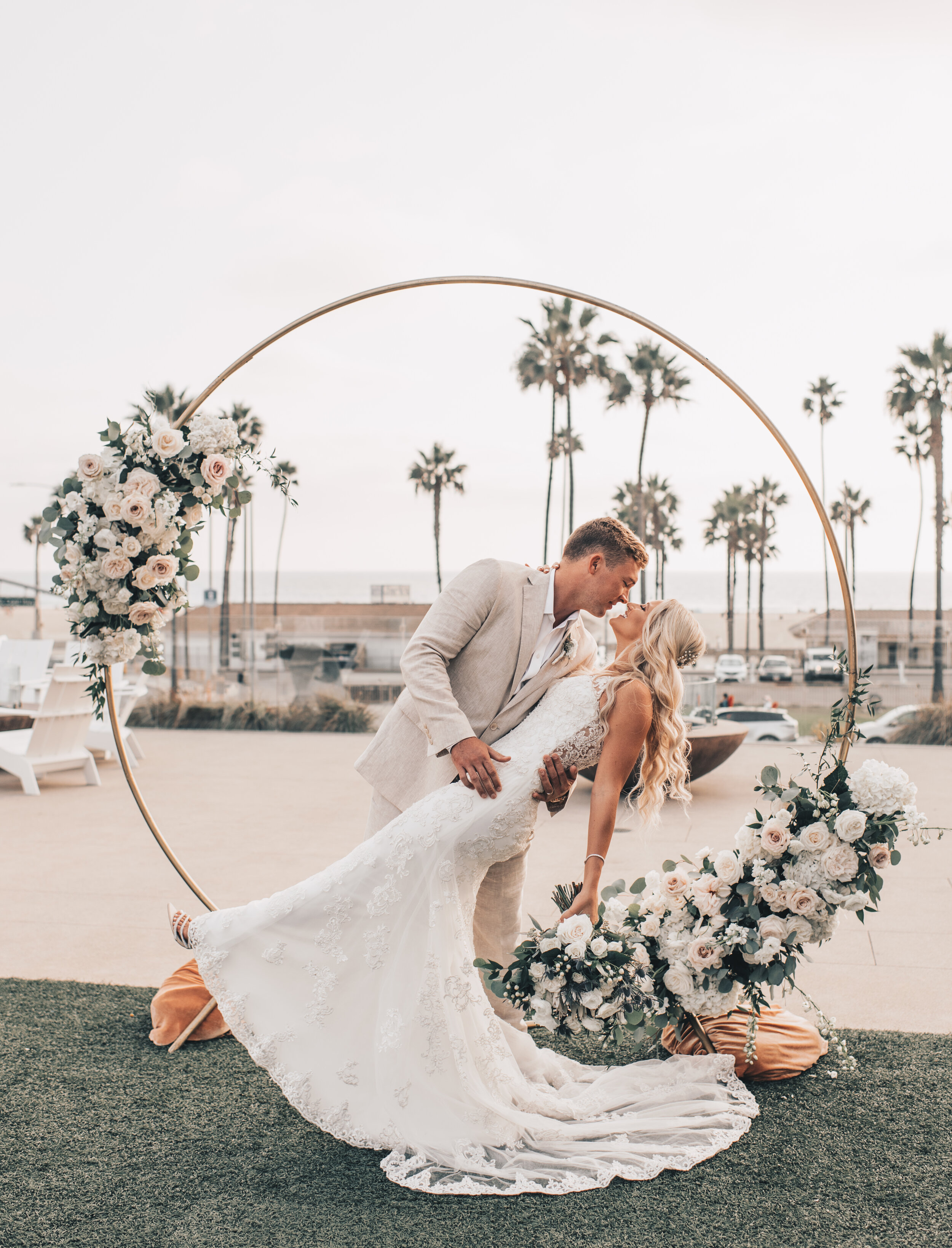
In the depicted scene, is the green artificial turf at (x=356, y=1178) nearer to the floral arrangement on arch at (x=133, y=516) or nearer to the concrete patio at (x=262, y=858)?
the concrete patio at (x=262, y=858)

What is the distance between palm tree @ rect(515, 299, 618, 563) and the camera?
2206 cm

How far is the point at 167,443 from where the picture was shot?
3.65 metres

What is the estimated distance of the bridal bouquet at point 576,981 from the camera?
3.11m

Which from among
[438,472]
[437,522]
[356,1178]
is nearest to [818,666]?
[438,472]

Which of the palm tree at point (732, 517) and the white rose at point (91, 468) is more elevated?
the palm tree at point (732, 517)

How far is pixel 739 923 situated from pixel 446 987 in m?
1.02

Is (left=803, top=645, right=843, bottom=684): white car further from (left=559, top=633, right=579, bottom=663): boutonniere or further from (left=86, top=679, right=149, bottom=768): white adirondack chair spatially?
(left=559, top=633, right=579, bottom=663): boutonniere

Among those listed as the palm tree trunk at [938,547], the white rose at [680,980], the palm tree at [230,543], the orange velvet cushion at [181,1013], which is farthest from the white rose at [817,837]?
the palm tree trunk at [938,547]

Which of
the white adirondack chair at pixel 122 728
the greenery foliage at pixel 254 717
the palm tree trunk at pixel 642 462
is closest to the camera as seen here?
the white adirondack chair at pixel 122 728

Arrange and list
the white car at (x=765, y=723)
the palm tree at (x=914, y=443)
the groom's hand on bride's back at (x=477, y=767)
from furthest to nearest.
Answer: the palm tree at (x=914, y=443) < the white car at (x=765, y=723) < the groom's hand on bride's back at (x=477, y=767)

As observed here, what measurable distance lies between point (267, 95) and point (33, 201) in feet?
13.5

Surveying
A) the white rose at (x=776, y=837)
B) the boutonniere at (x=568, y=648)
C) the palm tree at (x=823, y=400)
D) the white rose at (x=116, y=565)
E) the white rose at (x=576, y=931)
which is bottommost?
the white rose at (x=576, y=931)

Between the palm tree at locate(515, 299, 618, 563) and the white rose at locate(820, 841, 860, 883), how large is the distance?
749 inches

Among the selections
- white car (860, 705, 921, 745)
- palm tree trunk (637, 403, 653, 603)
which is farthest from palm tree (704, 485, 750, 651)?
white car (860, 705, 921, 745)
